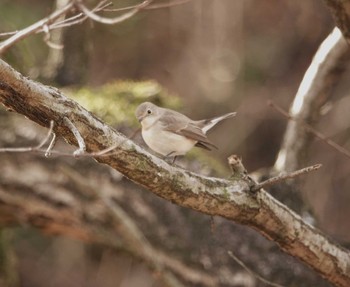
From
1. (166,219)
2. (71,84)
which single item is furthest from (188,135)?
(71,84)

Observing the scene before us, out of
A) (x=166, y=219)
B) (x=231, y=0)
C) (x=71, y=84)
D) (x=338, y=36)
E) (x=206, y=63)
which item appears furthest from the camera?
(x=206, y=63)

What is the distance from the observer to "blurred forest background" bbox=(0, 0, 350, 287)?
24.2 ft

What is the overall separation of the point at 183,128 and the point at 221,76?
3930 mm

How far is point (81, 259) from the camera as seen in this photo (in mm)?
7898

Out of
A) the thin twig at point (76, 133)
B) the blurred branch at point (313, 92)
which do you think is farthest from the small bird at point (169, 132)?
the thin twig at point (76, 133)

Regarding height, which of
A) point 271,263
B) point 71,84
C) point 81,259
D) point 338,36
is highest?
point 81,259

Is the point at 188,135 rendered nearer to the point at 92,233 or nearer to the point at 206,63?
the point at 92,233

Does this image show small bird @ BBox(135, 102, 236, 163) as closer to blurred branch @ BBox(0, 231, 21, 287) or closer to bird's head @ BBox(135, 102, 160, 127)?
bird's head @ BBox(135, 102, 160, 127)

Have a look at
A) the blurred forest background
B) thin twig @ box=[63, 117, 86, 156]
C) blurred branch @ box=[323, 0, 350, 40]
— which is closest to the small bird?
blurred branch @ box=[323, 0, 350, 40]

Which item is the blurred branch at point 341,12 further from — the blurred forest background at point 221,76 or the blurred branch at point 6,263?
the blurred forest background at point 221,76

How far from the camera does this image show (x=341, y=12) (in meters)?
2.56

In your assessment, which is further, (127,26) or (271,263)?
(127,26)

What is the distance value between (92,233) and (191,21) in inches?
167

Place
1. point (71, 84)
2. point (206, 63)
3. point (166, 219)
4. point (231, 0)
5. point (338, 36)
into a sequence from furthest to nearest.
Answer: point (206, 63)
point (231, 0)
point (71, 84)
point (166, 219)
point (338, 36)
